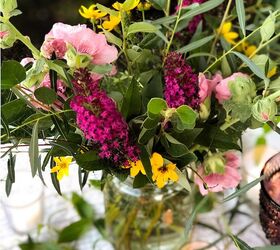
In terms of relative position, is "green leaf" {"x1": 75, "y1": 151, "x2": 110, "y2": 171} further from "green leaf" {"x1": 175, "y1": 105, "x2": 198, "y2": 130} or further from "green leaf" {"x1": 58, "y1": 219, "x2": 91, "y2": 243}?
"green leaf" {"x1": 58, "y1": 219, "x2": 91, "y2": 243}

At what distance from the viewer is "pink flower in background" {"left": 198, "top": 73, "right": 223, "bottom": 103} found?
1.46ft

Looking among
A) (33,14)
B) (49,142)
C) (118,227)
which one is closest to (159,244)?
(118,227)

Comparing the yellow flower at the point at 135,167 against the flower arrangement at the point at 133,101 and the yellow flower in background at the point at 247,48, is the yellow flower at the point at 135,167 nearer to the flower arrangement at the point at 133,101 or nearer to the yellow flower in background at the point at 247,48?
the flower arrangement at the point at 133,101

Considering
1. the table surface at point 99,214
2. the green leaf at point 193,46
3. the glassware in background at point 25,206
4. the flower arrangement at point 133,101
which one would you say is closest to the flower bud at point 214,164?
the flower arrangement at point 133,101

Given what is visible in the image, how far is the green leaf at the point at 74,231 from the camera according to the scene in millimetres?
710

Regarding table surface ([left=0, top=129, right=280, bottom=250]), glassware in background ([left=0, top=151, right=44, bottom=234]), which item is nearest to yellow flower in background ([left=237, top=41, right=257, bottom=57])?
table surface ([left=0, top=129, right=280, bottom=250])

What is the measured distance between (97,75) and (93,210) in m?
0.36

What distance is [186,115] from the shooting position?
402 mm

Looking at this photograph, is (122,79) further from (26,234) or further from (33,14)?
(33,14)

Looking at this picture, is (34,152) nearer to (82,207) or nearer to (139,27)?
(139,27)

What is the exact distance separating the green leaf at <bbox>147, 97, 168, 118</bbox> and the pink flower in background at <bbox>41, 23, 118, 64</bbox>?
0.05 meters

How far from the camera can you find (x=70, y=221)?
761 mm

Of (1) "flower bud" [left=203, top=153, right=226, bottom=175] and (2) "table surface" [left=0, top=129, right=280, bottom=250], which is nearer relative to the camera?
(1) "flower bud" [left=203, top=153, right=226, bottom=175]

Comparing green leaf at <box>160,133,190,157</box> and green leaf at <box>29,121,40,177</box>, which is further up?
green leaf at <box>29,121,40,177</box>
